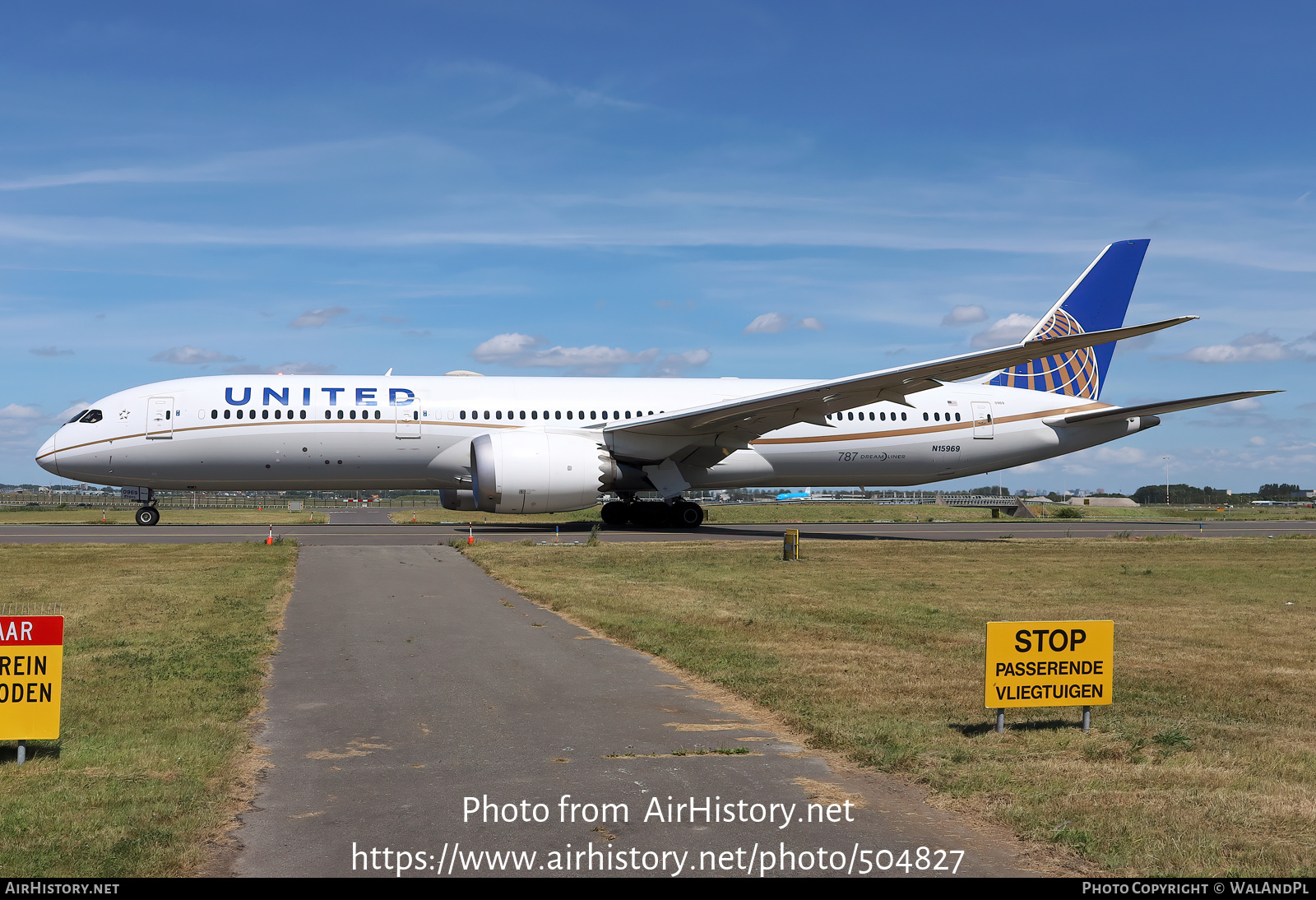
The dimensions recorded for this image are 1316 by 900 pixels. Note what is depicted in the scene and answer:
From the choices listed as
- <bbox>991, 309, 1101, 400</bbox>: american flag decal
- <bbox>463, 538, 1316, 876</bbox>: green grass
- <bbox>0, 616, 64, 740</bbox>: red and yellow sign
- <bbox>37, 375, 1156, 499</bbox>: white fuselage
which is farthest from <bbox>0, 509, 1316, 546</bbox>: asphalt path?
<bbox>0, 616, 64, 740</bbox>: red and yellow sign

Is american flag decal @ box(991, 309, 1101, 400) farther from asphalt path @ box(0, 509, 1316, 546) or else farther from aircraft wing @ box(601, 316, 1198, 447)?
aircraft wing @ box(601, 316, 1198, 447)

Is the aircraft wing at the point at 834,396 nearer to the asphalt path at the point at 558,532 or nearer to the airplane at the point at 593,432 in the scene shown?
the airplane at the point at 593,432

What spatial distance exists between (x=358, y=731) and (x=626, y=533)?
20.7 metres

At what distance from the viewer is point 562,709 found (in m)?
7.91

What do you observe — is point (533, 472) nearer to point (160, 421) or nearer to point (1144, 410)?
point (160, 421)

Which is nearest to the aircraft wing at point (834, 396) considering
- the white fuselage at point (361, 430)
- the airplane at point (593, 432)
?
the airplane at point (593, 432)

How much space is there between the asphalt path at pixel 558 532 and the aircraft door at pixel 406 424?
8.83 ft

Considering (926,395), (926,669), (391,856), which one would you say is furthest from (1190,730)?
(926,395)

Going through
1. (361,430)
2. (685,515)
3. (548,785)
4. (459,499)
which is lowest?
(548,785)

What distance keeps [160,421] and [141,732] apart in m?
23.5

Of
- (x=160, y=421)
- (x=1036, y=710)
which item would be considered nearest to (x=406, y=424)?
(x=160, y=421)

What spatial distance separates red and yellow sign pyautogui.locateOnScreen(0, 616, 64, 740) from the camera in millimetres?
6254

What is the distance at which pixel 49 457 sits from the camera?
93.9 feet

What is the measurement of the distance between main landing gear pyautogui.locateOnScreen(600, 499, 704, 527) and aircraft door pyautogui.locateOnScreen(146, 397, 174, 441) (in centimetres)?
1270
